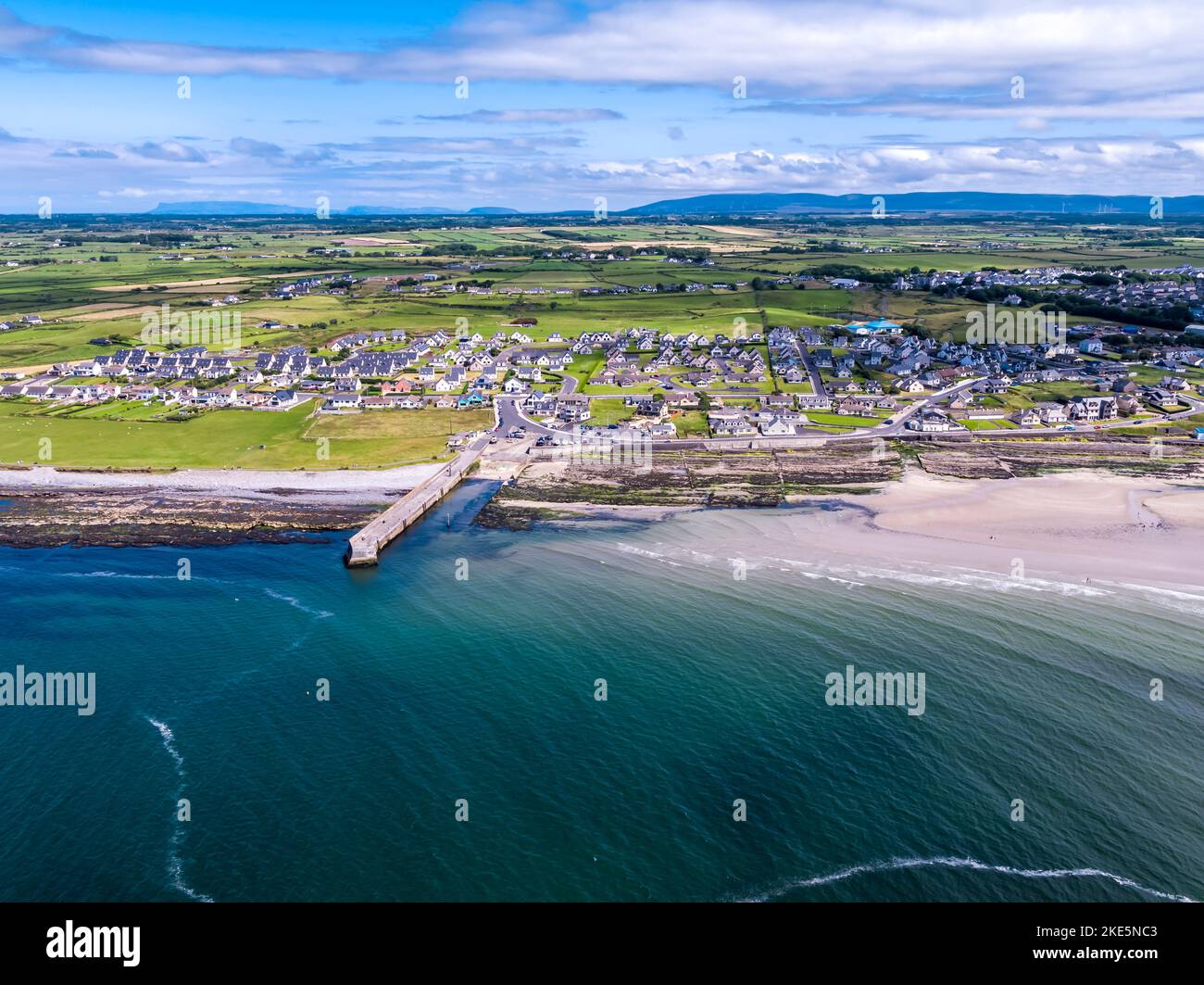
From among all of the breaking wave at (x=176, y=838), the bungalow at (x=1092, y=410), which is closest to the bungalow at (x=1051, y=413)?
the bungalow at (x=1092, y=410)

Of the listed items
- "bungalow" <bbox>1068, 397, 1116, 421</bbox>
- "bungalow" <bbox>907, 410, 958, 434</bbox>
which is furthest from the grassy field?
"bungalow" <bbox>1068, 397, 1116, 421</bbox>

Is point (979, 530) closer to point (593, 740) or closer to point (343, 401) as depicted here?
point (593, 740)

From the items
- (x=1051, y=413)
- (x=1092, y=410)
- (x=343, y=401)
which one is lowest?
(x=1051, y=413)

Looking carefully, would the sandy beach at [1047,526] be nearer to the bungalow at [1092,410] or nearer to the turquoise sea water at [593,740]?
the turquoise sea water at [593,740]

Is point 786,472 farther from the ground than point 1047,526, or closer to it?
farther from the ground

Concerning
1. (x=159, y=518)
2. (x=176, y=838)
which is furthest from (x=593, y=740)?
(x=159, y=518)

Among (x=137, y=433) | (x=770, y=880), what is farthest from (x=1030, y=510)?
(x=137, y=433)
